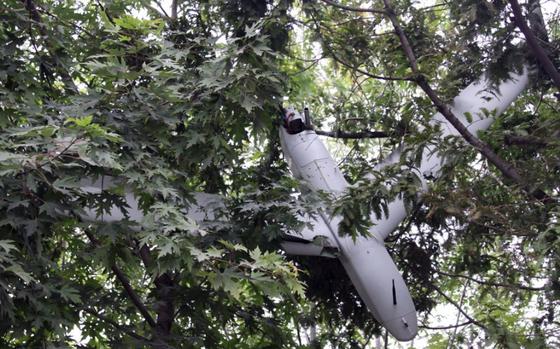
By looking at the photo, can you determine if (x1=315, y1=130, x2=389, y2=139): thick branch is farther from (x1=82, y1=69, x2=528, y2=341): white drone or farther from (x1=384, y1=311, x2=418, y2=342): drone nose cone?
(x1=384, y1=311, x2=418, y2=342): drone nose cone

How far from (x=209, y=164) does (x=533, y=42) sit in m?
1.83

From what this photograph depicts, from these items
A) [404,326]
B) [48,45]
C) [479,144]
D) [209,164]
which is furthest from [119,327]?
[479,144]

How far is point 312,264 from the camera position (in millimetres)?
5613

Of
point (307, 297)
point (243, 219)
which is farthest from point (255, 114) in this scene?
point (307, 297)

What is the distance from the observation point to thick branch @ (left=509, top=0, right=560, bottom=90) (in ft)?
13.7

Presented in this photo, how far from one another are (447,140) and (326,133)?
6.15 ft

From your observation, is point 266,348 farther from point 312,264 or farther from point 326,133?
point 326,133

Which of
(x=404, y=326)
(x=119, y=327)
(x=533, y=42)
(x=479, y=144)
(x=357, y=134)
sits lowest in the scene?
(x=119, y=327)

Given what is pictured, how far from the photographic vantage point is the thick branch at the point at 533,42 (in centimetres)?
418

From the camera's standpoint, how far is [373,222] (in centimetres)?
509

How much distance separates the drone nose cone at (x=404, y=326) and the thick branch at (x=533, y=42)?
168cm

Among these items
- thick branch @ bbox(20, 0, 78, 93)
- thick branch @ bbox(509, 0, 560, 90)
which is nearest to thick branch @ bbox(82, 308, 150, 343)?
thick branch @ bbox(20, 0, 78, 93)

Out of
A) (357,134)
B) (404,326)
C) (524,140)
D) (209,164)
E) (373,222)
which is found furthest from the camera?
(357,134)

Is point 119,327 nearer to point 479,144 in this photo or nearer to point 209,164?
point 209,164
